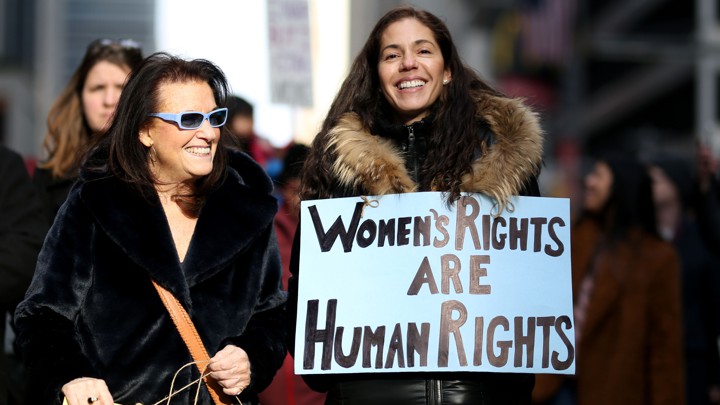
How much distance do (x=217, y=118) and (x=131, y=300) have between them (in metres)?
0.70

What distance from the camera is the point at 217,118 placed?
14.3 feet

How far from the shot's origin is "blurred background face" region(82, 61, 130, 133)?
5617 mm

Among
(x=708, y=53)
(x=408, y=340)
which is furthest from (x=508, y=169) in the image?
(x=708, y=53)

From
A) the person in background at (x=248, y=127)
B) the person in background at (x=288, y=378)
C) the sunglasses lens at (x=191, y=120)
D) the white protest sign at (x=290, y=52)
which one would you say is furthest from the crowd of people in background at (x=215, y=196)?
the white protest sign at (x=290, y=52)

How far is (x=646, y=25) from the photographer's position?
41.5 meters

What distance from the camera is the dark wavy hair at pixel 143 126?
14.1 feet

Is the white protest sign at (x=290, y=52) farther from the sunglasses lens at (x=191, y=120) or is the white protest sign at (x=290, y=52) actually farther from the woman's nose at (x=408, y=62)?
the sunglasses lens at (x=191, y=120)

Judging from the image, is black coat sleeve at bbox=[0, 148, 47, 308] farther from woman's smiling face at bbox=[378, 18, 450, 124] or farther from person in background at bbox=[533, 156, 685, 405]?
person in background at bbox=[533, 156, 685, 405]

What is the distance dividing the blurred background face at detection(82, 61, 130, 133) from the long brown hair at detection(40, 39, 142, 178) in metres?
0.04

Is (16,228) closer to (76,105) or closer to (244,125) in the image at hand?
(76,105)

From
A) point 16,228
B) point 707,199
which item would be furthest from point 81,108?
point 707,199

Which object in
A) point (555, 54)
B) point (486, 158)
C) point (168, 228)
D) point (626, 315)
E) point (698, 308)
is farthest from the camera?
point (555, 54)

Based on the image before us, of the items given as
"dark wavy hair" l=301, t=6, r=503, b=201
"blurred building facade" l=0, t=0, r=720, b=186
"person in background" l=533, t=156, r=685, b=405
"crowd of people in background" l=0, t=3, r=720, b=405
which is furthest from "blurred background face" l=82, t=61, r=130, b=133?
"blurred building facade" l=0, t=0, r=720, b=186

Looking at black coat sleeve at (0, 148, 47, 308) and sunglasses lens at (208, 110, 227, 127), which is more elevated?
sunglasses lens at (208, 110, 227, 127)
